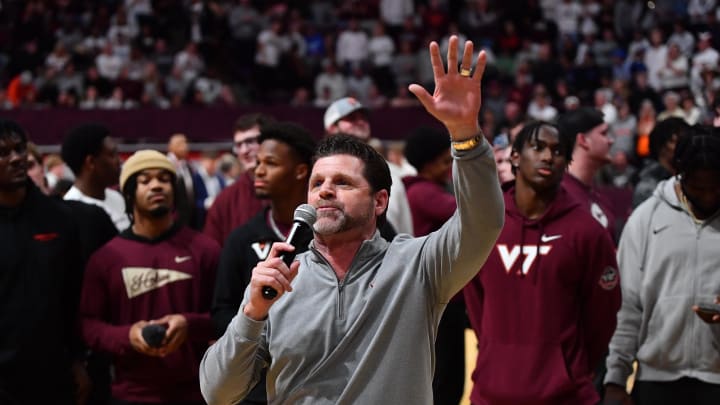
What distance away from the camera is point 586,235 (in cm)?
497

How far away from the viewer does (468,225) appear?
321cm

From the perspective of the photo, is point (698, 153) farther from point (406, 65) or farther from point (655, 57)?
point (406, 65)

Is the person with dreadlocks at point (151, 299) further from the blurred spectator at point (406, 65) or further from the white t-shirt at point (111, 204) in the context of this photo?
the blurred spectator at point (406, 65)

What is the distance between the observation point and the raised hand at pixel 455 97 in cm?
309

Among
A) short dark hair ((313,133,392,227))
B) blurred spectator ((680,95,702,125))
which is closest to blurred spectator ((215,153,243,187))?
blurred spectator ((680,95,702,125))

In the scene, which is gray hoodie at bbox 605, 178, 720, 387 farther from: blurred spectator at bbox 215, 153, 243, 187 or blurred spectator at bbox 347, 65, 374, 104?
blurred spectator at bbox 347, 65, 374, 104

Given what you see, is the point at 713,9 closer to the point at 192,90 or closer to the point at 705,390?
the point at 192,90

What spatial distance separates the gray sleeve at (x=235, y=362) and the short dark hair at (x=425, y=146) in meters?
3.50

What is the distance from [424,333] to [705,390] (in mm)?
2213

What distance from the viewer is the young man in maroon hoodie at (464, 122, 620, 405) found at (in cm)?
487

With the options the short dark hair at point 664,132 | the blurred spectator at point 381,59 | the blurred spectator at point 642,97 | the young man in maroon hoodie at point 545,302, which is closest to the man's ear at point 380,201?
the young man in maroon hoodie at point 545,302

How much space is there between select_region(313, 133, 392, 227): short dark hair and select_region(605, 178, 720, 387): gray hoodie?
206 cm

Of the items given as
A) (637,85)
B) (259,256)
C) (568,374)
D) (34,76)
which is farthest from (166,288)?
(34,76)

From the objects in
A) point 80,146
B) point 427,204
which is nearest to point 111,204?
point 80,146
